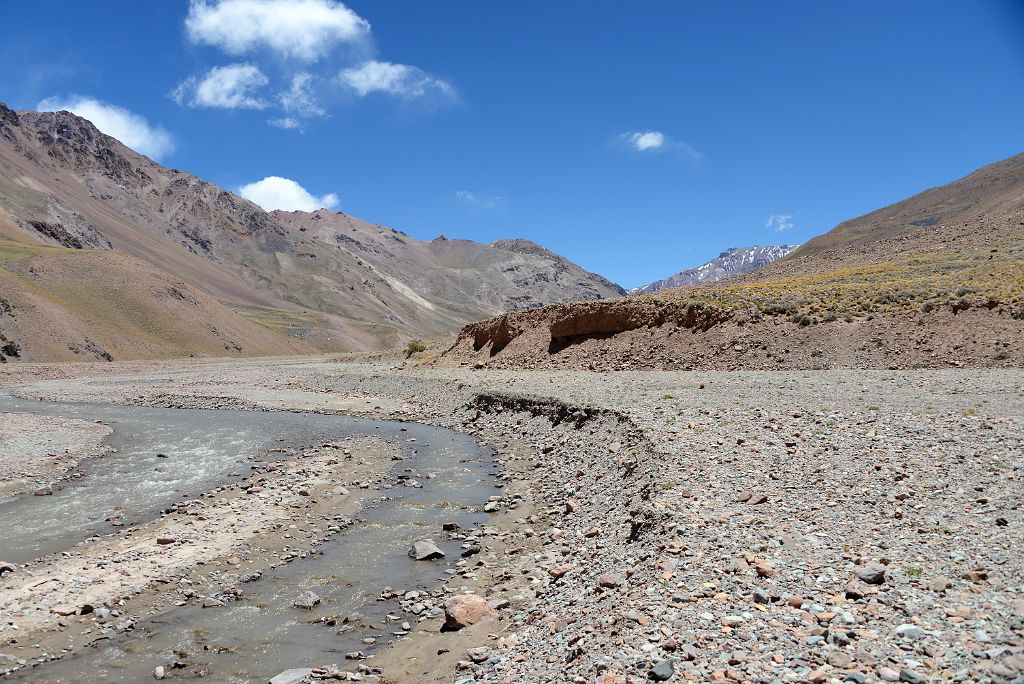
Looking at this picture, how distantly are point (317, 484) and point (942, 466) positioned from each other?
48.0ft

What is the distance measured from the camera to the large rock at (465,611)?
31.6 ft

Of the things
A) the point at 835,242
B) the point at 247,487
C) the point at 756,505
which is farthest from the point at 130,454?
the point at 835,242

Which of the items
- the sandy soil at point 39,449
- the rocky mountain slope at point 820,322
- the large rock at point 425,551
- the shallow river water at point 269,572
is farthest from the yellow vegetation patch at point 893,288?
the sandy soil at point 39,449

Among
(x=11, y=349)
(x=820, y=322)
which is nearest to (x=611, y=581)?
(x=820, y=322)

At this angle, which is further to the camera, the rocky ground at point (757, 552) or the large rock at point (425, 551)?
the large rock at point (425, 551)

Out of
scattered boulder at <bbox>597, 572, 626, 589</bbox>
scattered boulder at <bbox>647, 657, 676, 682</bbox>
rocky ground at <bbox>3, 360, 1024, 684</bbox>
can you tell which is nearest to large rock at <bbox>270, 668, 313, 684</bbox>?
rocky ground at <bbox>3, 360, 1024, 684</bbox>

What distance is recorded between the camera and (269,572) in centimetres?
1233

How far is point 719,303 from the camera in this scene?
135ft

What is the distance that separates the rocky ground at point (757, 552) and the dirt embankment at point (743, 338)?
1088cm

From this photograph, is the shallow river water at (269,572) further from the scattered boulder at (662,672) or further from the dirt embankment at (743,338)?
the dirt embankment at (743,338)

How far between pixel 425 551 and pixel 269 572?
284cm

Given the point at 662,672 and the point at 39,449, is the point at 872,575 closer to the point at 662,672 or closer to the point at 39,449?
the point at 662,672

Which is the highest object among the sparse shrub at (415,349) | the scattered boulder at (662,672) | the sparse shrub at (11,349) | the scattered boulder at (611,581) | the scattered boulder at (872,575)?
the sparse shrub at (11,349)

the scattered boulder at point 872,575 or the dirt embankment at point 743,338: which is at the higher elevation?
the dirt embankment at point 743,338
